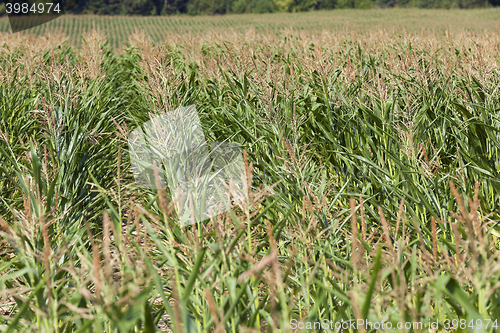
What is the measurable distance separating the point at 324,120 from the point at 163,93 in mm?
1193

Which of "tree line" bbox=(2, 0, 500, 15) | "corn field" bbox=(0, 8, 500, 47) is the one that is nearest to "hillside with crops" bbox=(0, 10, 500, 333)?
"corn field" bbox=(0, 8, 500, 47)

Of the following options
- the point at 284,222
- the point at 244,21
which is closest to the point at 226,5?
the point at 244,21

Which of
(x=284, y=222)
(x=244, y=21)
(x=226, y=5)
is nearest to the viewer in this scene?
(x=284, y=222)

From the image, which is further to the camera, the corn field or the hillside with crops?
the corn field

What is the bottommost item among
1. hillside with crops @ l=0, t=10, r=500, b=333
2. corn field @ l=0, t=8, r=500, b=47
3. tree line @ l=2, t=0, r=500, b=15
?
hillside with crops @ l=0, t=10, r=500, b=333

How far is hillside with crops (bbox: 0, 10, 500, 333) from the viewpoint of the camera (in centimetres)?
95

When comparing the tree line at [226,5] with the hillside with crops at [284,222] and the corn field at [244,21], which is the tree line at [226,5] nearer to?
the corn field at [244,21]

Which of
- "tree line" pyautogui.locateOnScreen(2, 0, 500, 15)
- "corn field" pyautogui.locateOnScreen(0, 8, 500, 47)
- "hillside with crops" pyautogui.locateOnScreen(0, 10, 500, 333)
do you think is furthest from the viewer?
"tree line" pyautogui.locateOnScreen(2, 0, 500, 15)

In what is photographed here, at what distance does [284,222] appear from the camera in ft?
4.37

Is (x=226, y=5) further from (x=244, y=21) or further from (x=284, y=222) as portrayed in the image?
(x=284, y=222)

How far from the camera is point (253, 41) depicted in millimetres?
7105

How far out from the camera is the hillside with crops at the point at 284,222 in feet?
3.12

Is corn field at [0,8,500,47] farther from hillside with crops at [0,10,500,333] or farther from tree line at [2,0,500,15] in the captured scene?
hillside with crops at [0,10,500,333]

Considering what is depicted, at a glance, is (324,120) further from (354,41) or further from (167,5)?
(167,5)
